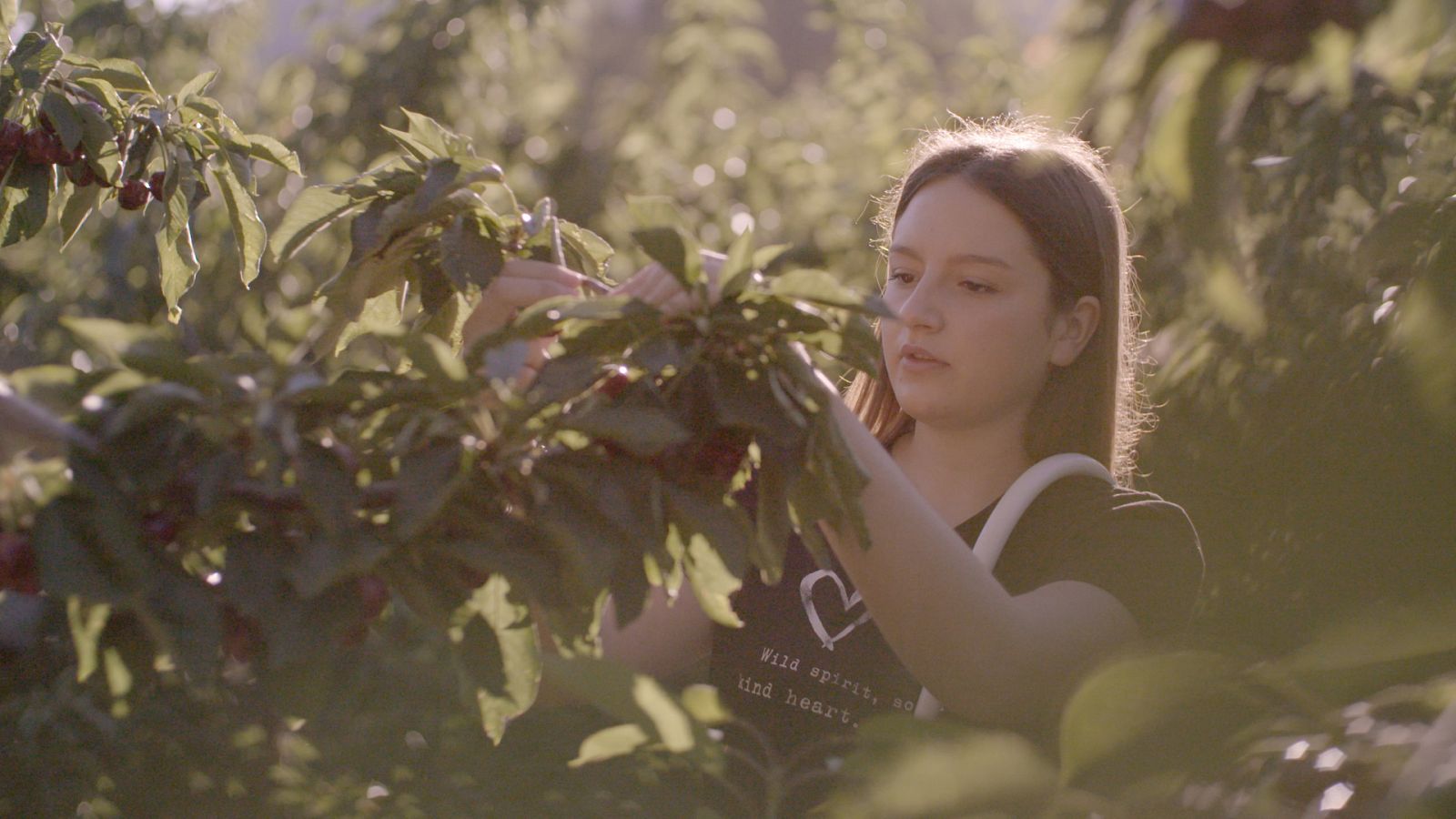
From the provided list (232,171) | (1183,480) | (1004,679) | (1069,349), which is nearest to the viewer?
(1004,679)

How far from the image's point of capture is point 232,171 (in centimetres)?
139

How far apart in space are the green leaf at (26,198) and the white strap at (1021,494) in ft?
3.42

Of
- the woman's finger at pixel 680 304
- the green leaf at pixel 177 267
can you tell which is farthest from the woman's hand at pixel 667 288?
the green leaf at pixel 177 267

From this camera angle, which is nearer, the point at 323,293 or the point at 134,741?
the point at 323,293

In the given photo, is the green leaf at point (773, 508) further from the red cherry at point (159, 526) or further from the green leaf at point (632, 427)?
the red cherry at point (159, 526)

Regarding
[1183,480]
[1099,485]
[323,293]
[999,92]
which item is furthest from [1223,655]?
[999,92]

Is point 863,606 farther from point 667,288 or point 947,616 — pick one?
point 667,288

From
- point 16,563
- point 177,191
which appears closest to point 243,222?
point 177,191

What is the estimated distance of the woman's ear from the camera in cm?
164

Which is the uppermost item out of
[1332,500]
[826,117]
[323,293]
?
[826,117]

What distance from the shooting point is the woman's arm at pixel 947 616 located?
3.58 ft

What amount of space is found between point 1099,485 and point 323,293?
89 cm

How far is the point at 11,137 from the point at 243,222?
25 centimetres

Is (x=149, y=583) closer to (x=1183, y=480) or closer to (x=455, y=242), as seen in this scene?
(x=455, y=242)
